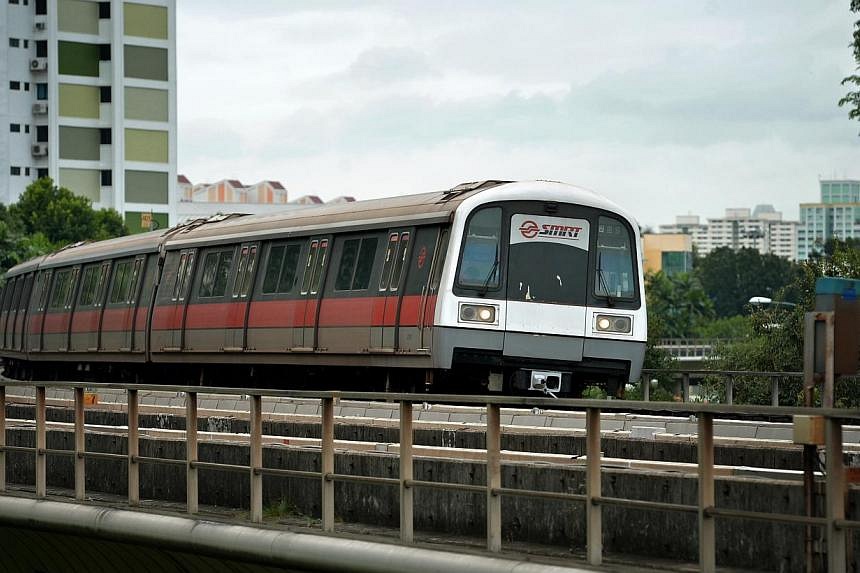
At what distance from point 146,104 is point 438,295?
99.7 meters

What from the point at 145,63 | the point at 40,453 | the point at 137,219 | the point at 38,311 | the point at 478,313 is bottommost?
the point at 40,453

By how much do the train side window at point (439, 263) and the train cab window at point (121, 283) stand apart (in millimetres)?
11597

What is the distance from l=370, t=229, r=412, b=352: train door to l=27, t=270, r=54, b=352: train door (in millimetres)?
16459

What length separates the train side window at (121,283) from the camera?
30781mm

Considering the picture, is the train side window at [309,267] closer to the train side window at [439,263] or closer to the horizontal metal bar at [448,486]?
the train side window at [439,263]

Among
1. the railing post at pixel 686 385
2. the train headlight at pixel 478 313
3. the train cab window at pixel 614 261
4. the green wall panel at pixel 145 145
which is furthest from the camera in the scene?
the green wall panel at pixel 145 145

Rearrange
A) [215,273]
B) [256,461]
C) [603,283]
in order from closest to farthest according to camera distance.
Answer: [256,461] < [603,283] < [215,273]

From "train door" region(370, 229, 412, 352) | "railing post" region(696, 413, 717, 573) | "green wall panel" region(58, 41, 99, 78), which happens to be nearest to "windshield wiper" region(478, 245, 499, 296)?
"train door" region(370, 229, 412, 352)

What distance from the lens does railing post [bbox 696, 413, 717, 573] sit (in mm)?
7707

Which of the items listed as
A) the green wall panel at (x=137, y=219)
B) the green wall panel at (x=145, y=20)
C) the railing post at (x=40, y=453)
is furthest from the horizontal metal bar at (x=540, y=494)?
the green wall panel at (x=137, y=219)

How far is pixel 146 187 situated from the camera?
119 meters

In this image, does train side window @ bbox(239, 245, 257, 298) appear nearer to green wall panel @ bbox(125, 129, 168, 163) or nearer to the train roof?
the train roof

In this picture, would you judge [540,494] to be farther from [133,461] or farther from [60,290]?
[60,290]

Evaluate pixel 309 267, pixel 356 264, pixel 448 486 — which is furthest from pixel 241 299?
pixel 448 486
